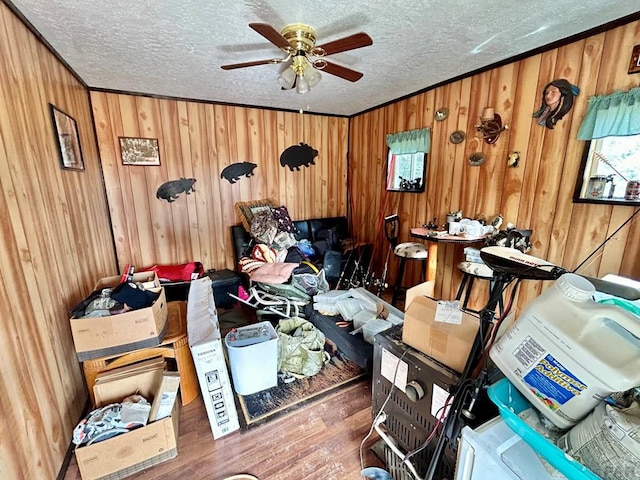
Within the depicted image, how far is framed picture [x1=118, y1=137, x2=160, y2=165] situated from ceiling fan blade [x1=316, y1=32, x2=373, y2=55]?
2.42 m

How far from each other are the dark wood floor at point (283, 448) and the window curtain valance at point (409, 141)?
2598 millimetres

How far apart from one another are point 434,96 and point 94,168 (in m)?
3.50

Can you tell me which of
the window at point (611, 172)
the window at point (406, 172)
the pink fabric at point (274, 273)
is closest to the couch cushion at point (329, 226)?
the window at point (406, 172)

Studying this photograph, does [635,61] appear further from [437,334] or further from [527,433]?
[527,433]

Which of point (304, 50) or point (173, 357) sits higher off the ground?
point (304, 50)

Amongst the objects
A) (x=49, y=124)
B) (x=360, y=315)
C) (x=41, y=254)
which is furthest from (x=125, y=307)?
(x=360, y=315)

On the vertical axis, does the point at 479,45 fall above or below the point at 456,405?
above

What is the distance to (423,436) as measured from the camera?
3.87ft

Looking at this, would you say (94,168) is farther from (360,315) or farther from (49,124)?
(360,315)

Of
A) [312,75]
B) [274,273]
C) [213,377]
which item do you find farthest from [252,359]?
[312,75]

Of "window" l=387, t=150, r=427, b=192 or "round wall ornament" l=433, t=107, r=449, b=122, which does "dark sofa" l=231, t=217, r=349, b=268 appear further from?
"round wall ornament" l=433, t=107, r=449, b=122

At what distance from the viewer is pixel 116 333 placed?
1.56m

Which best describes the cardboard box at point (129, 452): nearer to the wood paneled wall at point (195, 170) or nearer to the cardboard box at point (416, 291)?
the cardboard box at point (416, 291)

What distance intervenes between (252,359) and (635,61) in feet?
9.87
